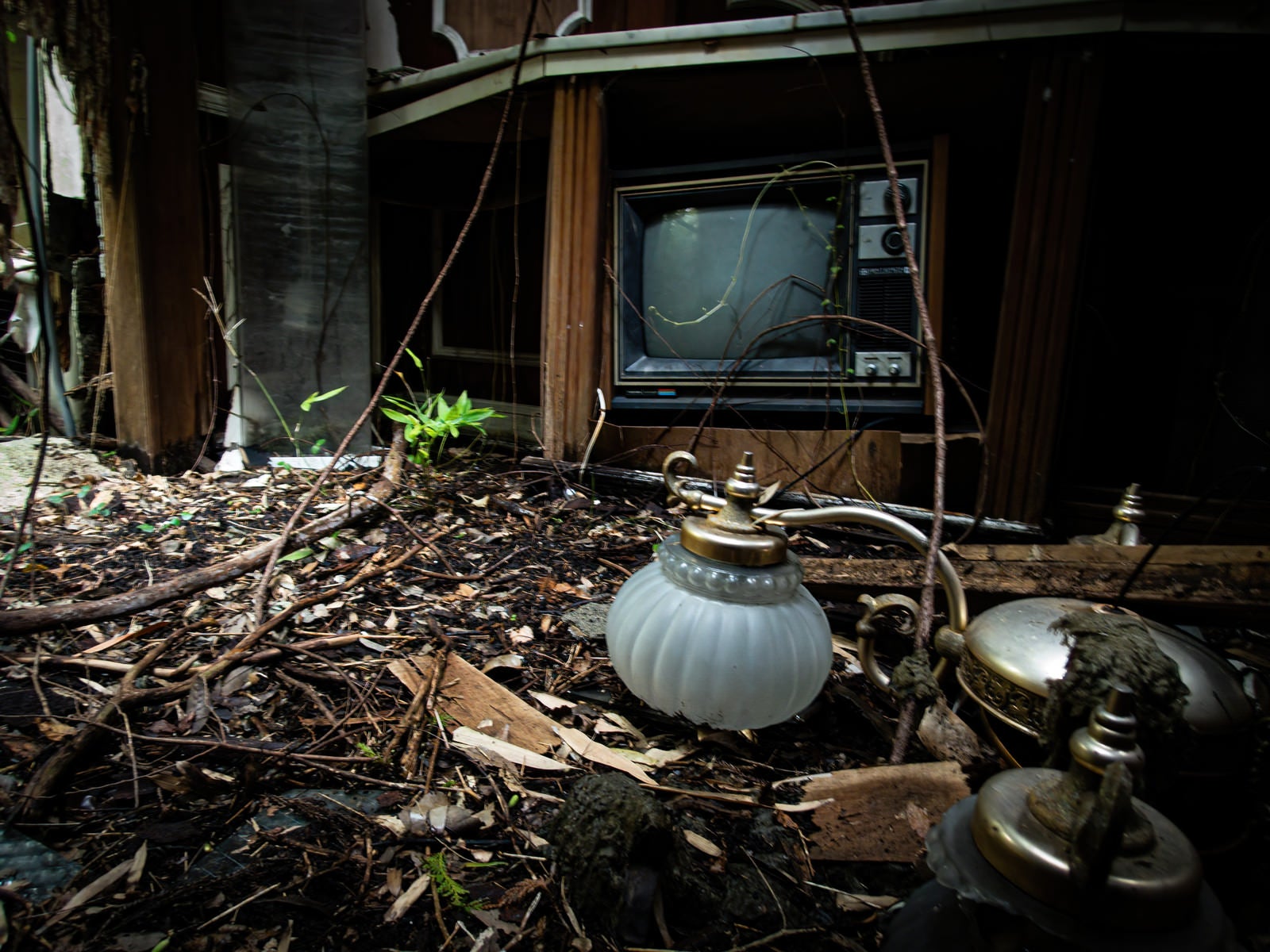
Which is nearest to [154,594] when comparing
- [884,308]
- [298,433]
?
[298,433]

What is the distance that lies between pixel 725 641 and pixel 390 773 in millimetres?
556

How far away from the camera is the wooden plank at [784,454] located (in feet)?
7.36

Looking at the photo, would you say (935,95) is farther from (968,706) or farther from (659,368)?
(968,706)

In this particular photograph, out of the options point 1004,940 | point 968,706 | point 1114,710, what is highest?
point 1114,710

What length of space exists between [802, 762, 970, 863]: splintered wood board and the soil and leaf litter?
2 cm

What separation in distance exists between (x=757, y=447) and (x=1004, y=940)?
6.53ft

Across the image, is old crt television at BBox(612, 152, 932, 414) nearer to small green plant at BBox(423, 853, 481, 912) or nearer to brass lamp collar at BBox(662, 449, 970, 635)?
brass lamp collar at BBox(662, 449, 970, 635)

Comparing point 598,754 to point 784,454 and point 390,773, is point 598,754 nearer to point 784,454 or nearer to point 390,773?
point 390,773

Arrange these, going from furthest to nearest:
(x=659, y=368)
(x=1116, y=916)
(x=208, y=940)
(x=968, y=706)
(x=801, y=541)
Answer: (x=659, y=368) → (x=801, y=541) → (x=968, y=706) → (x=208, y=940) → (x=1116, y=916)

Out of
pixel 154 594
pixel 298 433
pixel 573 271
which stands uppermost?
pixel 573 271

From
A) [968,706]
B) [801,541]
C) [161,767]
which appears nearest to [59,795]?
[161,767]

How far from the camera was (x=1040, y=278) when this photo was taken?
2045 mm

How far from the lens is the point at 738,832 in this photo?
0.95 meters

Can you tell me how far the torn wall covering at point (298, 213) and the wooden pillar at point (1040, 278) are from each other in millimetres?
2608
